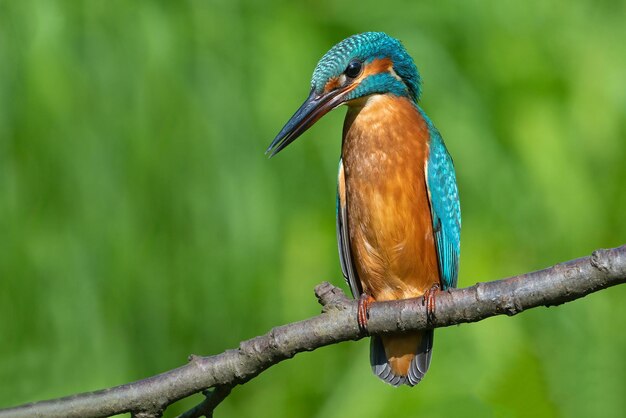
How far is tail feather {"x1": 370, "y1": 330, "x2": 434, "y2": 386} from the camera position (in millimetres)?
3359

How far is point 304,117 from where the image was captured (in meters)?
3.05

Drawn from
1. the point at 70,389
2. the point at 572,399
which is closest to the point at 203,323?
the point at 70,389

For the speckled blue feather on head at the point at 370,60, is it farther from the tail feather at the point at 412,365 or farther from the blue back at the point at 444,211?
the tail feather at the point at 412,365

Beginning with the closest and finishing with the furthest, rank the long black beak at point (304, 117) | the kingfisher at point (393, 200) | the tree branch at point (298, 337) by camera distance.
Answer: the tree branch at point (298, 337), the long black beak at point (304, 117), the kingfisher at point (393, 200)

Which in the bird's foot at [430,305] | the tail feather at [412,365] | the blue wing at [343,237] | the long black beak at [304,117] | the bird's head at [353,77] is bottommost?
the tail feather at [412,365]

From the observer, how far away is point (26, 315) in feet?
12.9

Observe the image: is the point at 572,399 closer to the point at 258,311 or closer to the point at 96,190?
the point at 258,311

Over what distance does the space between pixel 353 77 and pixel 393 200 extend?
1.37 ft

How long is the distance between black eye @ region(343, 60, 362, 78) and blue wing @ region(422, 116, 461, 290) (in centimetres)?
39

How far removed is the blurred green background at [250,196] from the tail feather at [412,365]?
0.39 meters

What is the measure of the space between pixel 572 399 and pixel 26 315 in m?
2.12

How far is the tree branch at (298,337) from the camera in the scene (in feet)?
7.09

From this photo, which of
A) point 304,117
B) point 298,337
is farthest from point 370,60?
point 298,337

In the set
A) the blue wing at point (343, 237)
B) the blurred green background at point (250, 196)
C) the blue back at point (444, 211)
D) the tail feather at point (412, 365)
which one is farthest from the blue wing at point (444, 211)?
the blurred green background at point (250, 196)
